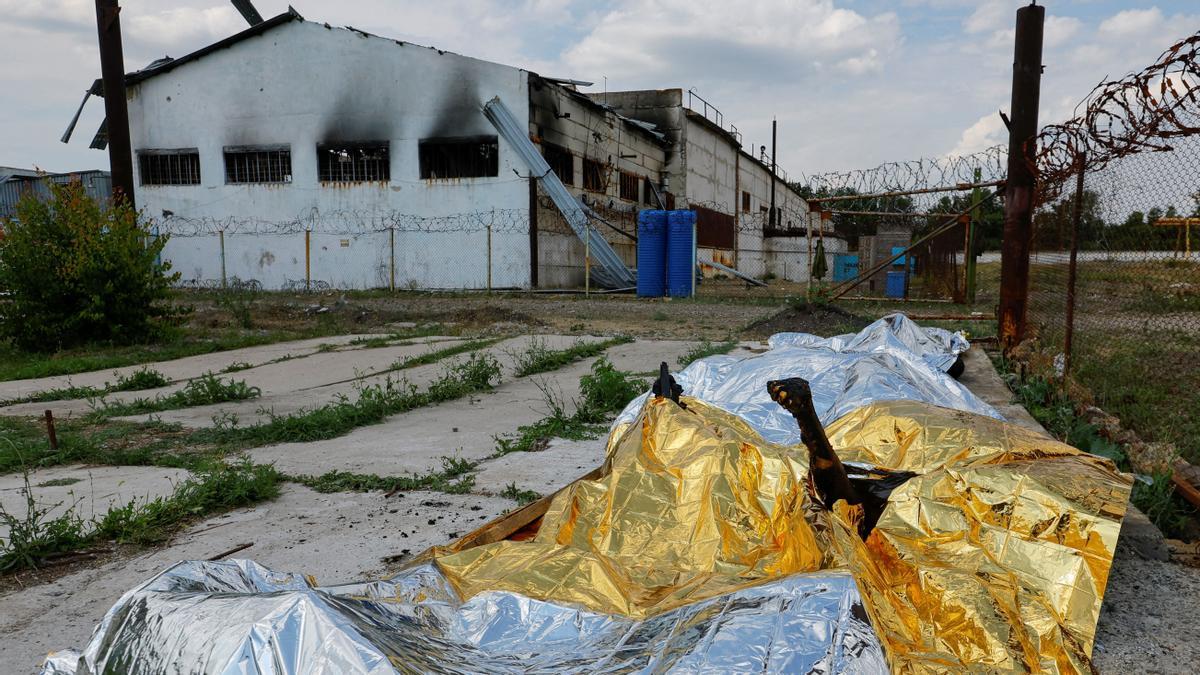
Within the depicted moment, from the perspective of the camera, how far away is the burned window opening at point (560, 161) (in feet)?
Result: 59.1

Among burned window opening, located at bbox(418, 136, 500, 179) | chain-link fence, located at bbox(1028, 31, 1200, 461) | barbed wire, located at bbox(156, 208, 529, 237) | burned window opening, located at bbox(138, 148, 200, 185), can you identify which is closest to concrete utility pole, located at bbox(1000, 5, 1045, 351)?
chain-link fence, located at bbox(1028, 31, 1200, 461)

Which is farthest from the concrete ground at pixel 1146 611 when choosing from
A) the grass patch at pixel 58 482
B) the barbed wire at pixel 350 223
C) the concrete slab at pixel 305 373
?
the barbed wire at pixel 350 223

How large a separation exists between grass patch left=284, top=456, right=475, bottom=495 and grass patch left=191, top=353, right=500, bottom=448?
0.92 meters

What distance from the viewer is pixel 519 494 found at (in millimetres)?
3076

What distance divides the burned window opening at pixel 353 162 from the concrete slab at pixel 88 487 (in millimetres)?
15060

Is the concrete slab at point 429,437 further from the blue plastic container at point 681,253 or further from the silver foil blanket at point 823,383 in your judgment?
the blue plastic container at point 681,253

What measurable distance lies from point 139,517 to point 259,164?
59.3ft

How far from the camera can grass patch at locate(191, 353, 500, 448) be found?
4297 mm

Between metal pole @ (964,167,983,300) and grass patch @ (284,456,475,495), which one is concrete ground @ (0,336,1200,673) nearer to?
grass patch @ (284,456,475,495)

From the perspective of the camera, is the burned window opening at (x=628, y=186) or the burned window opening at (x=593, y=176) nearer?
the burned window opening at (x=593, y=176)

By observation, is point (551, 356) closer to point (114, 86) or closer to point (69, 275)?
point (69, 275)

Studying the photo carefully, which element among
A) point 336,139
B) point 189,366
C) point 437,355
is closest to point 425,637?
point 437,355

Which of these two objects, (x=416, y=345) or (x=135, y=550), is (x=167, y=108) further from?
(x=135, y=550)

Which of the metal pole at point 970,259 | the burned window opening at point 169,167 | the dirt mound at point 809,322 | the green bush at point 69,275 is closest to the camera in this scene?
the green bush at point 69,275
